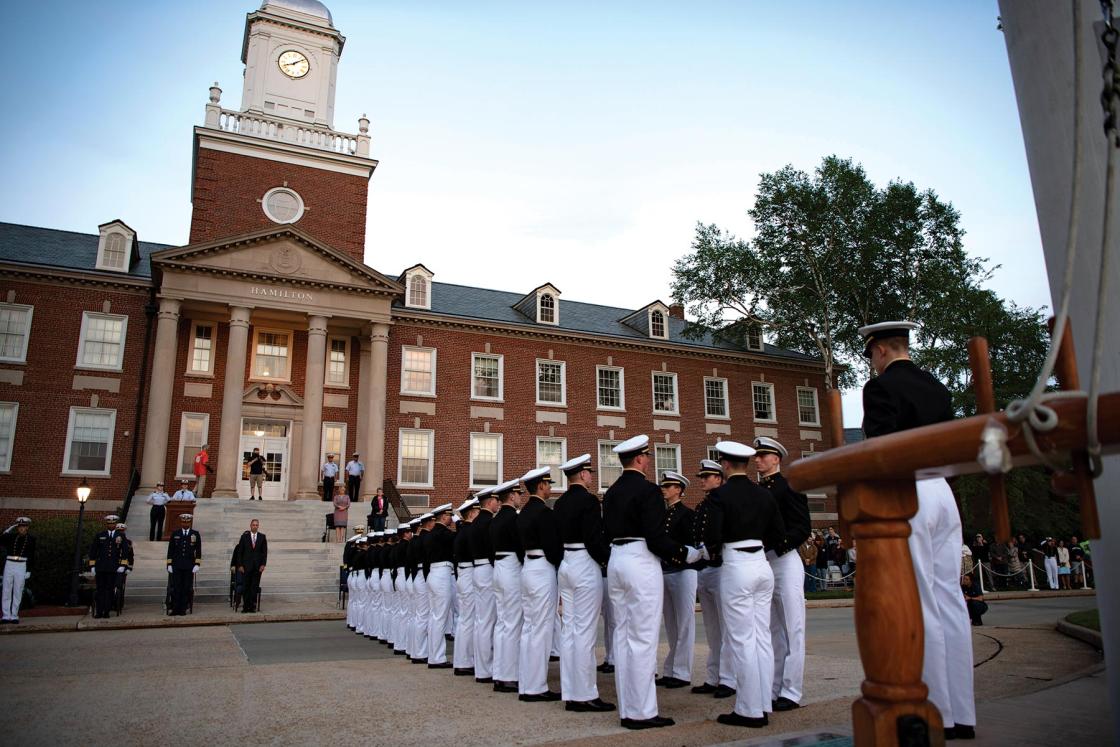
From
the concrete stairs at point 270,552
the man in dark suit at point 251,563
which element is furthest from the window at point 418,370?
the man in dark suit at point 251,563

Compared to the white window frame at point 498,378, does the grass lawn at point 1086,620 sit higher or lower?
lower

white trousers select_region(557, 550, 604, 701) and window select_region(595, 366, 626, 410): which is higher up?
window select_region(595, 366, 626, 410)

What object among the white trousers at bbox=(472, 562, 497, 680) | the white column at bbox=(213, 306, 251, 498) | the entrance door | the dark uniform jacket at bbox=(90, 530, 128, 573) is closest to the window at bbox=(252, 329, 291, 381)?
the entrance door

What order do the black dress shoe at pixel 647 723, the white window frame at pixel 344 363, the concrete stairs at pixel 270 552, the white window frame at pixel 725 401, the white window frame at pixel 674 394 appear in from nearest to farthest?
the black dress shoe at pixel 647 723 < the concrete stairs at pixel 270 552 < the white window frame at pixel 344 363 < the white window frame at pixel 674 394 < the white window frame at pixel 725 401

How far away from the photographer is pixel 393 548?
1239 cm

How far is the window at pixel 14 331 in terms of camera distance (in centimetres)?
2648

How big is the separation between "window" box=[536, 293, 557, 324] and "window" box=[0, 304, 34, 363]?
19.6 meters

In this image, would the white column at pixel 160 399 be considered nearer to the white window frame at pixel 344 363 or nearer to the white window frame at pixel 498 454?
the white window frame at pixel 344 363

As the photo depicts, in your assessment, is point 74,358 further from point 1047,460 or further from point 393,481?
point 1047,460

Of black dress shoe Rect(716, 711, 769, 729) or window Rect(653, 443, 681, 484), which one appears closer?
black dress shoe Rect(716, 711, 769, 729)

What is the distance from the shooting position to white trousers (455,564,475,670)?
364 inches

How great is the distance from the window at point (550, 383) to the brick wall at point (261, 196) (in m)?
9.27

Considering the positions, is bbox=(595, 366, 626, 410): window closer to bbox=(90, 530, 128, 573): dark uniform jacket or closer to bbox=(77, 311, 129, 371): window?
bbox=(77, 311, 129, 371): window

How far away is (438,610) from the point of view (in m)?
9.89
